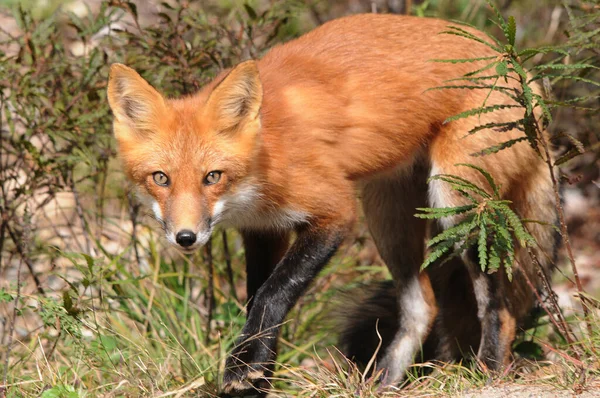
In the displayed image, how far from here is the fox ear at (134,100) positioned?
3.86 m

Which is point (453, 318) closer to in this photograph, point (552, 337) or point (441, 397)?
point (552, 337)

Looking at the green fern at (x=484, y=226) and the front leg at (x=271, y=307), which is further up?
the green fern at (x=484, y=226)

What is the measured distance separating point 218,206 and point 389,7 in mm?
3608

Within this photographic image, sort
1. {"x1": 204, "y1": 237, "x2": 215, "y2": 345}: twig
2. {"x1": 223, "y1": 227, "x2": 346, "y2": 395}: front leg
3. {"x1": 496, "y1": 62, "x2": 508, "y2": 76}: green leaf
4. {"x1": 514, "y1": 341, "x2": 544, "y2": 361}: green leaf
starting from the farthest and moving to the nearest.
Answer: {"x1": 204, "y1": 237, "x2": 215, "y2": 345}: twig
{"x1": 514, "y1": 341, "x2": 544, "y2": 361}: green leaf
{"x1": 223, "y1": 227, "x2": 346, "y2": 395}: front leg
{"x1": 496, "y1": 62, "x2": 508, "y2": 76}: green leaf


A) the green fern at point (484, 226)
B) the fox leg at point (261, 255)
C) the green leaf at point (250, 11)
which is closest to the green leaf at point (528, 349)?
the green fern at point (484, 226)

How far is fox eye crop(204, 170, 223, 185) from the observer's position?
3768 millimetres

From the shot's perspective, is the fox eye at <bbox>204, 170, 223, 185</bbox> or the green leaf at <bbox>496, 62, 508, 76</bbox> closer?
the green leaf at <bbox>496, 62, 508, 76</bbox>

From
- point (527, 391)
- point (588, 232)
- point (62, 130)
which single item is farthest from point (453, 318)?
point (588, 232)

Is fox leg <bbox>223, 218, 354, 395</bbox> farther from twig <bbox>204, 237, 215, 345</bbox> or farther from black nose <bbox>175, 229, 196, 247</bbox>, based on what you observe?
twig <bbox>204, 237, 215, 345</bbox>

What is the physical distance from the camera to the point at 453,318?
5.20m

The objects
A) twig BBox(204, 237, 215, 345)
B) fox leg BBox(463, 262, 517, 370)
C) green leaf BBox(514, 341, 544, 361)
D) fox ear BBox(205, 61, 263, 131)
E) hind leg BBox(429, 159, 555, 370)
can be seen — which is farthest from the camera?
twig BBox(204, 237, 215, 345)

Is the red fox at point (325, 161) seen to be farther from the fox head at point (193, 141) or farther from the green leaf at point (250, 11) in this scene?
the green leaf at point (250, 11)

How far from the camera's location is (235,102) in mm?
3867

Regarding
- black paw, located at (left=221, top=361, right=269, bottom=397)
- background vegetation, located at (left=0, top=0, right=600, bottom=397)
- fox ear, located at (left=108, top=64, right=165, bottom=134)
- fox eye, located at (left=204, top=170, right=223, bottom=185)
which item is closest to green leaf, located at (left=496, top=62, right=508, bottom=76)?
background vegetation, located at (left=0, top=0, right=600, bottom=397)
